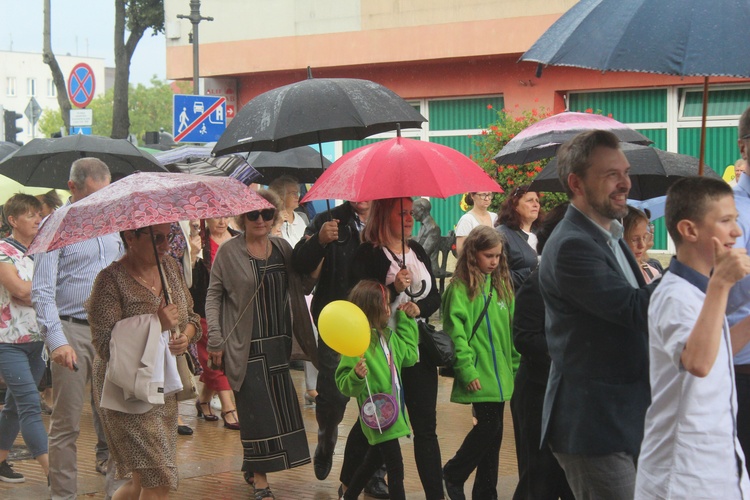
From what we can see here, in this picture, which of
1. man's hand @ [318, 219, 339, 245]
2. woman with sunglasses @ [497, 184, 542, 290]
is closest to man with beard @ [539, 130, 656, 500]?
man's hand @ [318, 219, 339, 245]

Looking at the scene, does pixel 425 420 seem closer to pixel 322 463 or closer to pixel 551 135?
pixel 322 463

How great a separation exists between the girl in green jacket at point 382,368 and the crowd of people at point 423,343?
0.04 feet

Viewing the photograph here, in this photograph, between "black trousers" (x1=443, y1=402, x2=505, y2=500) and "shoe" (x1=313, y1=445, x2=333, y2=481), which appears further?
"shoe" (x1=313, y1=445, x2=333, y2=481)

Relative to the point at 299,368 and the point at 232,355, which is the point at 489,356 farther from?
the point at 299,368

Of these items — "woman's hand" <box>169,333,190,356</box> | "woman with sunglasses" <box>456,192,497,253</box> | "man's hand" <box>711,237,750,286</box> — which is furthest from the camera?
"woman with sunglasses" <box>456,192,497,253</box>

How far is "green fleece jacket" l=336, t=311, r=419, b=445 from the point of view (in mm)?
6375

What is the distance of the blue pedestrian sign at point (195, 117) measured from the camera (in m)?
16.1

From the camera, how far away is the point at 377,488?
24.2 feet

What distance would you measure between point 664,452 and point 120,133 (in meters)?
26.3

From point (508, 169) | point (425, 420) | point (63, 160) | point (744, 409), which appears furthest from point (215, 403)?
point (744, 409)

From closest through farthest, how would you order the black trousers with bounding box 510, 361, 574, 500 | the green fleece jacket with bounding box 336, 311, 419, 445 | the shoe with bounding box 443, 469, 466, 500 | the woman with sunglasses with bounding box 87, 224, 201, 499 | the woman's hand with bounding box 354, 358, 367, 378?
1. the black trousers with bounding box 510, 361, 574, 500
2. the woman with sunglasses with bounding box 87, 224, 201, 499
3. the woman's hand with bounding box 354, 358, 367, 378
4. the green fleece jacket with bounding box 336, 311, 419, 445
5. the shoe with bounding box 443, 469, 466, 500

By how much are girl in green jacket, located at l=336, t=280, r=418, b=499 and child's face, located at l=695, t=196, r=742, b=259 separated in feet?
9.32

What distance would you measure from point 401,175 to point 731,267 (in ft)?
10.5

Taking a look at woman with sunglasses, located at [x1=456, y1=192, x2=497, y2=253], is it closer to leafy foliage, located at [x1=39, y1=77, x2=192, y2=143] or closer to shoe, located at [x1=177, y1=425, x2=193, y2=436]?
shoe, located at [x1=177, y1=425, x2=193, y2=436]
